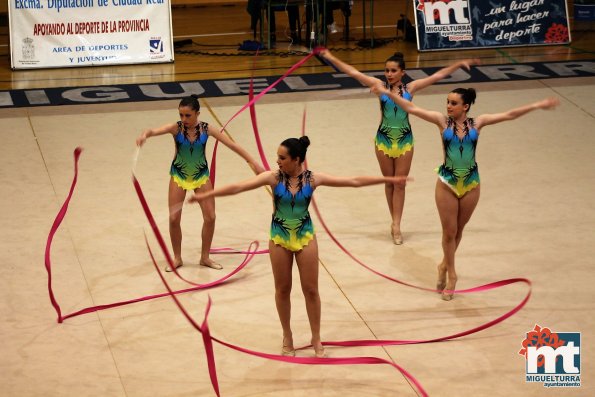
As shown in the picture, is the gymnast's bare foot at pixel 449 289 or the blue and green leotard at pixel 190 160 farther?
the blue and green leotard at pixel 190 160

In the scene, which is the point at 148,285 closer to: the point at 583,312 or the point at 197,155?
the point at 197,155

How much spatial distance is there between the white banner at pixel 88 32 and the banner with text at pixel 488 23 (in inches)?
157

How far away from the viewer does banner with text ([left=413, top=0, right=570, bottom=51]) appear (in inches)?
573

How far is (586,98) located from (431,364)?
6963 millimetres

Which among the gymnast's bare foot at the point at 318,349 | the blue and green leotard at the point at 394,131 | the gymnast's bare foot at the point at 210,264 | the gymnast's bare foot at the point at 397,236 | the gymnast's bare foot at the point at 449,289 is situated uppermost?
the blue and green leotard at the point at 394,131

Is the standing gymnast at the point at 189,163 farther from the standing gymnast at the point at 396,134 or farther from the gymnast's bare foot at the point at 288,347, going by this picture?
the gymnast's bare foot at the point at 288,347

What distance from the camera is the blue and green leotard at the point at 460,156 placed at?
6859 mm

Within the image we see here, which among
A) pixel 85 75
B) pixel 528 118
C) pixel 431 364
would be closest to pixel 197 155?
pixel 431 364

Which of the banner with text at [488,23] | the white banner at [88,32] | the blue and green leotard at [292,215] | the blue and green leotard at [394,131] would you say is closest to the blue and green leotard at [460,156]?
the blue and green leotard at [394,131]

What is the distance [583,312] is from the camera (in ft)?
22.8

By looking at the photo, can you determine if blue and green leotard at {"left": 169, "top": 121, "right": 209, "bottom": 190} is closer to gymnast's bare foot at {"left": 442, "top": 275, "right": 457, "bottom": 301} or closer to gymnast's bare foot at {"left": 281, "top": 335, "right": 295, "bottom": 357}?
gymnast's bare foot at {"left": 281, "top": 335, "right": 295, "bottom": 357}

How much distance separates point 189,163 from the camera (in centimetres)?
744

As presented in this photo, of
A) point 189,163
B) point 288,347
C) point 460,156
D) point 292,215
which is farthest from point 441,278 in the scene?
point 189,163

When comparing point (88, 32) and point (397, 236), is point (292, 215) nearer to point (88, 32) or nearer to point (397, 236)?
point (397, 236)
